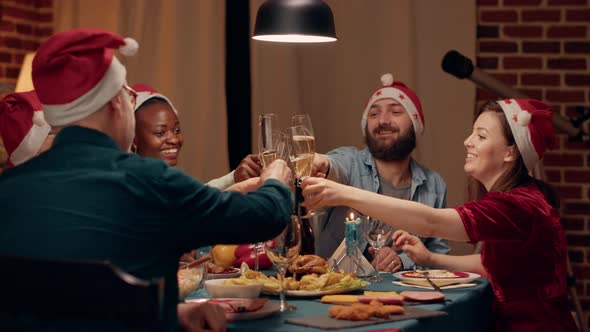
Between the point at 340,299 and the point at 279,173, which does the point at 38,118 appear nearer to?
the point at 279,173

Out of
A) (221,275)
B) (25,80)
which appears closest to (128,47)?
(221,275)

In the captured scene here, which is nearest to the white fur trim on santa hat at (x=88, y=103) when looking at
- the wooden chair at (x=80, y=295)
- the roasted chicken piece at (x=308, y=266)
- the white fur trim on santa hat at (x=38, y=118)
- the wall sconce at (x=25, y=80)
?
the wooden chair at (x=80, y=295)

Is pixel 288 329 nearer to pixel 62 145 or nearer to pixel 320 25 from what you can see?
pixel 62 145

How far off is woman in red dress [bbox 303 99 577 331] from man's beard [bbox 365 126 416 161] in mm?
997

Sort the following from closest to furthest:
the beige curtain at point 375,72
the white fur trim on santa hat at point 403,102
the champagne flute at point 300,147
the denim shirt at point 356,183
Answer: the champagne flute at point 300,147, the denim shirt at point 356,183, the white fur trim on santa hat at point 403,102, the beige curtain at point 375,72

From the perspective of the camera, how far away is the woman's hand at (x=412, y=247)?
293cm

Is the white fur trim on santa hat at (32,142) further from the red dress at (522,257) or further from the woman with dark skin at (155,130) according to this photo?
the red dress at (522,257)

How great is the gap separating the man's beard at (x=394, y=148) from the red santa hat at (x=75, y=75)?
230cm

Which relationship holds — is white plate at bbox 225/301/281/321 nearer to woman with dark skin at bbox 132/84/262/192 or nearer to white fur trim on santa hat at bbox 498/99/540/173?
white fur trim on santa hat at bbox 498/99/540/173

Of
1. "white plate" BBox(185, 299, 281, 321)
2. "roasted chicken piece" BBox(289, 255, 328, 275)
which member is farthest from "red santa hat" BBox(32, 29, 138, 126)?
"roasted chicken piece" BBox(289, 255, 328, 275)

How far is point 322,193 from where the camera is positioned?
259 cm

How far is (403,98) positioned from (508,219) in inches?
59.2

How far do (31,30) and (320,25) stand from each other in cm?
205

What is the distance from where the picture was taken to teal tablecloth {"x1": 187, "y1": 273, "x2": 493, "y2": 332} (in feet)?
6.55
